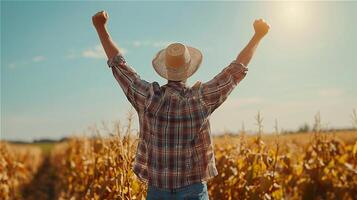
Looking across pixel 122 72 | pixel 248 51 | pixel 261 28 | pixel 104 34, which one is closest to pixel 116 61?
pixel 122 72

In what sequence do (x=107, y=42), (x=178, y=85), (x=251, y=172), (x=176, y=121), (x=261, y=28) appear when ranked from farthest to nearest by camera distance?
1. (x=251, y=172)
2. (x=261, y=28)
3. (x=107, y=42)
4. (x=178, y=85)
5. (x=176, y=121)

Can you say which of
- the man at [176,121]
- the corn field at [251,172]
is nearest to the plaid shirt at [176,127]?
the man at [176,121]

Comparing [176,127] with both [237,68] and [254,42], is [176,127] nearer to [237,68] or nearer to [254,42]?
[237,68]

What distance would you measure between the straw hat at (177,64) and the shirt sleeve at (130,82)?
0.18m

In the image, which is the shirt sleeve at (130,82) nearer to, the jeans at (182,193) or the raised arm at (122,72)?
the raised arm at (122,72)

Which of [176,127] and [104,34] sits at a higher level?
[104,34]

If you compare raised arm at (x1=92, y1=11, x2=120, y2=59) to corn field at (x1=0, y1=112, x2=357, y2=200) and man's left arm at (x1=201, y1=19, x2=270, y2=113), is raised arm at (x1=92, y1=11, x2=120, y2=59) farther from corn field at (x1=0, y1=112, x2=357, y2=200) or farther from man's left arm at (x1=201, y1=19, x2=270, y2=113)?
corn field at (x1=0, y1=112, x2=357, y2=200)

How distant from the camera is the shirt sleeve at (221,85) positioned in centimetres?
Result: 354

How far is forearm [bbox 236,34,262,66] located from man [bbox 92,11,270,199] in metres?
0.08

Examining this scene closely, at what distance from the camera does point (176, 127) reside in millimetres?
3484

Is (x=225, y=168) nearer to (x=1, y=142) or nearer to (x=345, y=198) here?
(x=345, y=198)

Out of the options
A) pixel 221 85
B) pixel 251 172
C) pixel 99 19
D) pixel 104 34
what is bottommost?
pixel 251 172

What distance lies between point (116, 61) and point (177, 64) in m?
0.43

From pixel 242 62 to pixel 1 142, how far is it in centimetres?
1114
